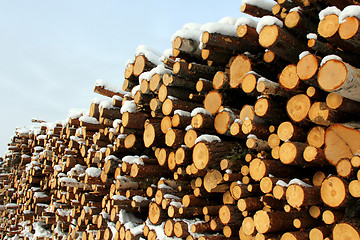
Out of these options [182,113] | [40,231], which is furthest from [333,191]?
[40,231]

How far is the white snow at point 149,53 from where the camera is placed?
14.5 feet

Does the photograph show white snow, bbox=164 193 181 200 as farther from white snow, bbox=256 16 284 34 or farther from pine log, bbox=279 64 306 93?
white snow, bbox=256 16 284 34

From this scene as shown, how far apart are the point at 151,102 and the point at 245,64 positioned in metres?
1.43

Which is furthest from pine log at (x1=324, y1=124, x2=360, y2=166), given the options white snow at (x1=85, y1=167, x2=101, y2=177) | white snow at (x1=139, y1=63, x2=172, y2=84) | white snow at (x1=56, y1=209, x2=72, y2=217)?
white snow at (x1=56, y1=209, x2=72, y2=217)

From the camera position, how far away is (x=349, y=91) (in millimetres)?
2221

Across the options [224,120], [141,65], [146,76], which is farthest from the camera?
[141,65]

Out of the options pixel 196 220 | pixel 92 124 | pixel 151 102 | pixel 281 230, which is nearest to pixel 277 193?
pixel 281 230

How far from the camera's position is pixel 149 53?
448 centimetres

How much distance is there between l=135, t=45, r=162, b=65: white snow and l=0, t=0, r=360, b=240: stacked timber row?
0.07 ft

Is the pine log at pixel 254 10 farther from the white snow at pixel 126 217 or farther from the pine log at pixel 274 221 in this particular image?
the white snow at pixel 126 217

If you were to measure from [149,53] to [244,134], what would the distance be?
6.79ft

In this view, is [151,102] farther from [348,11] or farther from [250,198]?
[348,11]

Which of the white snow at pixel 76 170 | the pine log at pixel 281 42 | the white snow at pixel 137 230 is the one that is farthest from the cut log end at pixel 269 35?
the white snow at pixel 76 170

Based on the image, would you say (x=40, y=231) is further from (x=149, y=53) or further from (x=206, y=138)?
(x=206, y=138)
